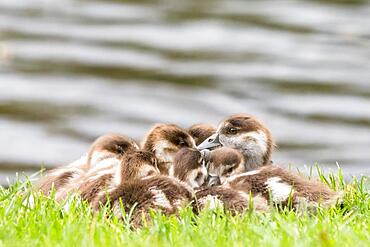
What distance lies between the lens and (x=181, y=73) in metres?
15.1

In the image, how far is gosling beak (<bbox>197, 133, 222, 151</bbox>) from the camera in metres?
7.34

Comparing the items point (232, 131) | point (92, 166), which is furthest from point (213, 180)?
point (92, 166)

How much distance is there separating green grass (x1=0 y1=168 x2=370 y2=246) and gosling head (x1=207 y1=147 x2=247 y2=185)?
716 mm

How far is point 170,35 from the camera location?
16.6 meters

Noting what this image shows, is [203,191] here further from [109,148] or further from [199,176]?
[109,148]

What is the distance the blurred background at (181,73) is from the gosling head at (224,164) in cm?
403

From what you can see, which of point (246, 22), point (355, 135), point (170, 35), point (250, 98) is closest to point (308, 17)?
point (246, 22)

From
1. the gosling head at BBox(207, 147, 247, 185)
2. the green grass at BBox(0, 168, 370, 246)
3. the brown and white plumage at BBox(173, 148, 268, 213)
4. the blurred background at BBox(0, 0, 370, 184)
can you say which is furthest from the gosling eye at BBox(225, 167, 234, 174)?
the blurred background at BBox(0, 0, 370, 184)

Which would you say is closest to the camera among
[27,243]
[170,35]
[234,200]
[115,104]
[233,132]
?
[27,243]

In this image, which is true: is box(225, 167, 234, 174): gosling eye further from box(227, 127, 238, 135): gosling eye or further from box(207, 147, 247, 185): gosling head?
box(227, 127, 238, 135): gosling eye

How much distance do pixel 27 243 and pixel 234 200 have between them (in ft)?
4.42

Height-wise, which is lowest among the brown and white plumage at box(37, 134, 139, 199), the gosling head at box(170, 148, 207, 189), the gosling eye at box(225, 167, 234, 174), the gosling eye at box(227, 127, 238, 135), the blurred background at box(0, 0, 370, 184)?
the blurred background at box(0, 0, 370, 184)

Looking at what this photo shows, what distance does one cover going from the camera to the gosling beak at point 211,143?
734 centimetres

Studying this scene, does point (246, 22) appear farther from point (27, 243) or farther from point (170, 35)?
point (27, 243)
